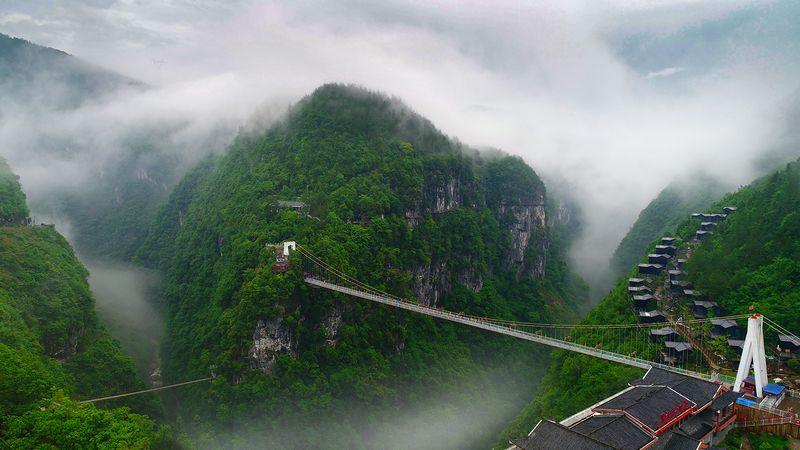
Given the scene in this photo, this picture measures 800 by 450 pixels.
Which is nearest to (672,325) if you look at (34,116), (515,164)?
(515,164)

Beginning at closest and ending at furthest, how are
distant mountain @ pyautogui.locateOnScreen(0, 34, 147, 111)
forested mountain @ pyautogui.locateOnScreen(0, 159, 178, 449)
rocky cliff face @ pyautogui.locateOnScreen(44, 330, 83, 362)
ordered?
forested mountain @ pyautogui.locateOnScreen(0, 159, 178, 449)
rocky cliff face @ pyautogui.locateOnScreen(44, 330, 83, 362)
distant mountain @ pyautogui.locateOnScreen(0, 34, 147, 111)

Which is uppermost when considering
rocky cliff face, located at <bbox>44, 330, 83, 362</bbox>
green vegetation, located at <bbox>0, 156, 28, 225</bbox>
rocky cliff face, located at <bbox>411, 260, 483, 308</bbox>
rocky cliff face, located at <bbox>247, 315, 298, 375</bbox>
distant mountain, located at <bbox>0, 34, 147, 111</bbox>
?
distant mountain, located at <bbox>0, 34, 147, 111</bbox>

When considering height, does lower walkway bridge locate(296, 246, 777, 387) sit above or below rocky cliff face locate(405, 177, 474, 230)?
below

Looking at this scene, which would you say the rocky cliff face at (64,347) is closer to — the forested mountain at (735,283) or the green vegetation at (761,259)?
the forested mountain at (735,283)

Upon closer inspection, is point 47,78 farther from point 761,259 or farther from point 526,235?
point 761,259

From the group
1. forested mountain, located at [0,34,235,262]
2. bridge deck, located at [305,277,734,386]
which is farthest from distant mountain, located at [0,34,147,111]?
bridge deck, located at [305,277,734,386]

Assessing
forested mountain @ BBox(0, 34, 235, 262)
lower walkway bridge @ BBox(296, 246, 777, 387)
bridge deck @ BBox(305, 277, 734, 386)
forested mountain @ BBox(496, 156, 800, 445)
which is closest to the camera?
bridge deck @ BBox(305, 277, 734, 386)

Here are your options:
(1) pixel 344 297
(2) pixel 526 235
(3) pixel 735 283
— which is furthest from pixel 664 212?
(1) pixel 344 297

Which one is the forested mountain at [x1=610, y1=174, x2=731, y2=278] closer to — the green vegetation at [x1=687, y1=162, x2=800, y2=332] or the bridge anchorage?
the green vegetation at [x1=687, y1=162, x2=800, y2=332]
